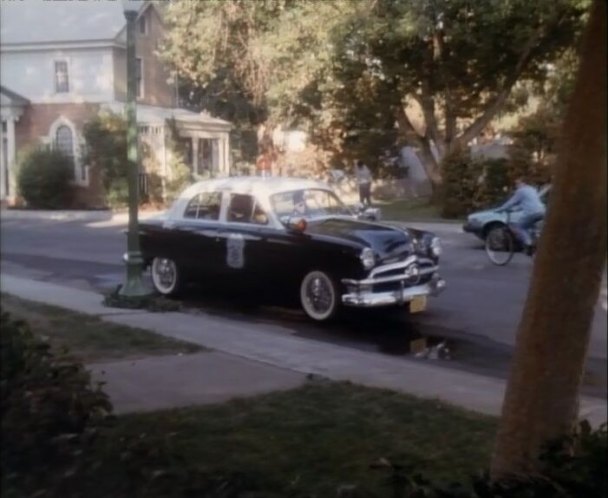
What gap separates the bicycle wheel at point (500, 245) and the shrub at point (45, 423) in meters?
4.67

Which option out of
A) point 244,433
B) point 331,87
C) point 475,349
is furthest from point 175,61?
point 244,433

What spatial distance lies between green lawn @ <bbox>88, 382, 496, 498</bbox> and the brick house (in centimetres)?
333

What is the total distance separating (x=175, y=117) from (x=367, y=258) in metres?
2.59

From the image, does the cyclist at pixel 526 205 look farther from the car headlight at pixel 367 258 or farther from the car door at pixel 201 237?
the car door at pixel 201 237

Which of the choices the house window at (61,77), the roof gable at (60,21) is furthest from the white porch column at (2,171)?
the roof gable at (60,21)

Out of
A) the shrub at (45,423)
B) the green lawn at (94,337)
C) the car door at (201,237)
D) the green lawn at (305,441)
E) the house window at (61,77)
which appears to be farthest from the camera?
the house window at (61,77)

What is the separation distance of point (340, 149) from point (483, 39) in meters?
2.89

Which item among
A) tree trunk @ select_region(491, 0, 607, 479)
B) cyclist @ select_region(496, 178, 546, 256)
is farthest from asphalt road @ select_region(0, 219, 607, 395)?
tree trunk @ select_region(491, 0, 607, 479)

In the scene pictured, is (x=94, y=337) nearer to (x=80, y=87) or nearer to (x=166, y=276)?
(x=166, y=276)

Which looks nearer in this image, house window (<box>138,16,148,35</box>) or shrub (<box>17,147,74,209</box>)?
house window (<box>138,16,148,35</box>)

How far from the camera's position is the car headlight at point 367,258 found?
12500 mm

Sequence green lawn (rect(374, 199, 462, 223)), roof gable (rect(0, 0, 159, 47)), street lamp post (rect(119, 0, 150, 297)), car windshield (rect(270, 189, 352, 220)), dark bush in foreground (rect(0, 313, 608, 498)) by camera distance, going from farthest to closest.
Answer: car windshield (rect(270, 189, 352, 220)) → green lawn (rect(374, 199, 462, 223)) → street lamp post (rect(119, 0, 150, 297)) → roof gable (rect(0, 0, 159, 47)) → dark bush in foreground (rect(0, 313, 608, 498))

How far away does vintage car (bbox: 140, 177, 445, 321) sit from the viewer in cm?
1259

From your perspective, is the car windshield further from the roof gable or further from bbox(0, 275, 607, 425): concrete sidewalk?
the roof gable
